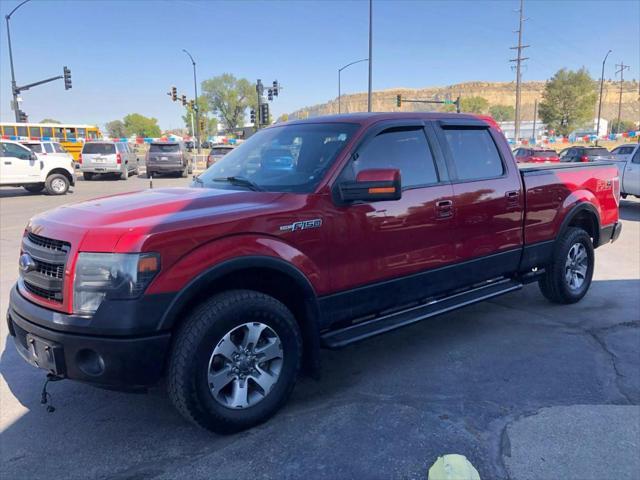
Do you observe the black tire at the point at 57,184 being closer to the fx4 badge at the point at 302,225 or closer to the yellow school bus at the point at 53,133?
the fx4 badge at the point at 302,225

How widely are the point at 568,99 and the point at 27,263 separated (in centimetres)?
7309

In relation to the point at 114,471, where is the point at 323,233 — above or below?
above

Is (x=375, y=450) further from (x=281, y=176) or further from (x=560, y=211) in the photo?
(x=560, y=211)

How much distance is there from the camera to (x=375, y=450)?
2.92 metres

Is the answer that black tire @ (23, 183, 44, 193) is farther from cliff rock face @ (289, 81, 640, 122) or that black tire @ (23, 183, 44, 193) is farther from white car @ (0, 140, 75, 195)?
cliff rock face @ (289, 81, 640, 122)

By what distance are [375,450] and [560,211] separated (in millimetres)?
3484

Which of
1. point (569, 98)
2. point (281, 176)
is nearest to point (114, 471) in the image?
point (281, 176)

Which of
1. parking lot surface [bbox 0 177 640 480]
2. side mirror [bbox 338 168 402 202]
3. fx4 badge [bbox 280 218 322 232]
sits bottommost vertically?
parking lot surface [bbox 0 177 640 480]

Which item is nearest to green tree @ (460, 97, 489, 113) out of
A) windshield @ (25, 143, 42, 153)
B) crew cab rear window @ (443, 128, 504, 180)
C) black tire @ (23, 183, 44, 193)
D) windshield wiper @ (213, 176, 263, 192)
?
windshield @ (25, 143, 42, 153)

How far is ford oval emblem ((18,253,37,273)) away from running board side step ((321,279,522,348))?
186cm

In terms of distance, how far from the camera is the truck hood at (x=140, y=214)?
2.77 meters

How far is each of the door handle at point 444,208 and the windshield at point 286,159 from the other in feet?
2.97

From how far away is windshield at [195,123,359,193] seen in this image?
362 centimetres

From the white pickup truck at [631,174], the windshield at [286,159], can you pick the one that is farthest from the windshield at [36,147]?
the white pickup truck at [631,174]
